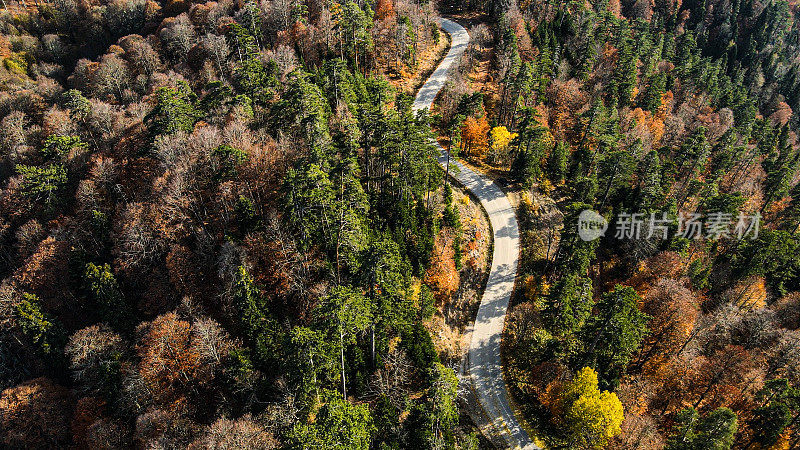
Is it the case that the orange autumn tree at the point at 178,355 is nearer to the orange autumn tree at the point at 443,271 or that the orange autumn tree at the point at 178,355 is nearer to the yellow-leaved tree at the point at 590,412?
the orange autumn tree at the point at 443,271

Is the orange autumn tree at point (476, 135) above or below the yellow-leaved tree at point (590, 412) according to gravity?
above

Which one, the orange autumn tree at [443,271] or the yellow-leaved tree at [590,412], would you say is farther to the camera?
the orange autumn tree at [443,271]

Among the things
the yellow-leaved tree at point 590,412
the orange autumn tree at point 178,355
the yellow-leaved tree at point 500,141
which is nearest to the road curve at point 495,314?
the yellow-leaved tree at point 500,141

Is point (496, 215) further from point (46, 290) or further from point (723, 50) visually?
point (723, 50)

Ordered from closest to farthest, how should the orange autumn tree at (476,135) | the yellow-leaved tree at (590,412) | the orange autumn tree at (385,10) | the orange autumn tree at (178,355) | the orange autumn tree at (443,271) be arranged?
the orange autumn tree at (178,355) < the yellow-leaved tree at (590,412) < the orange autumn tree at (443,271) < the orange autumn tree at (476,135) < the orange autumn tree at (385,10)

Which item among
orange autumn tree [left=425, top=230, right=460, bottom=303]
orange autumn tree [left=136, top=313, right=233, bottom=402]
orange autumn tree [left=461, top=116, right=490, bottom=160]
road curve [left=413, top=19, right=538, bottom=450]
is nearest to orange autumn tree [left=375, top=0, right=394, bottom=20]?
road curve [left=413, top=19, right=538, bottom=450]

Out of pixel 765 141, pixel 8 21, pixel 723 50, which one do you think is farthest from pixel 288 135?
pixel 723 50

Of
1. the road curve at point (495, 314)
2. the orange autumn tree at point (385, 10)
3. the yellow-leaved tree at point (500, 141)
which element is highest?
the orange autumn tree at point (385, 10)
